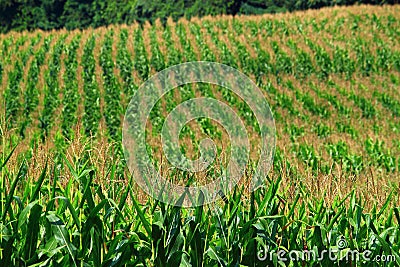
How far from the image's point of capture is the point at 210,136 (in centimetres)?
1228

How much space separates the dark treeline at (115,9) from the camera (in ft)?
122

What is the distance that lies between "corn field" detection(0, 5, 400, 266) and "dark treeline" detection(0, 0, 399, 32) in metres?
10.2

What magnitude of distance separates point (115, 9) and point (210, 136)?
3160cm

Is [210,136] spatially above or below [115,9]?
below

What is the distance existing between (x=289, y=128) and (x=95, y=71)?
7307mm

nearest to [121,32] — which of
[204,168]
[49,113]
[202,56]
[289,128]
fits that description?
[202,56]

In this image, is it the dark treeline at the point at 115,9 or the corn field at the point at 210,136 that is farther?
the dark treeline at the point at 115,9

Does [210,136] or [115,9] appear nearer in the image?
[210,136]

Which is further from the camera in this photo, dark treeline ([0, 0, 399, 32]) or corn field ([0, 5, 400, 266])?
dark treeline ([0, 0, 399, 32])

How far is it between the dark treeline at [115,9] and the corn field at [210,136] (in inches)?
403

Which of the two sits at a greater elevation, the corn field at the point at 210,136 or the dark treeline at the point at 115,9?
the dark treeline at the point at 115,9

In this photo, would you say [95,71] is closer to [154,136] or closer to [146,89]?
[146,89]

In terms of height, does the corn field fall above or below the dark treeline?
below

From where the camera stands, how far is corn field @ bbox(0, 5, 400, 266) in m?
3.25
